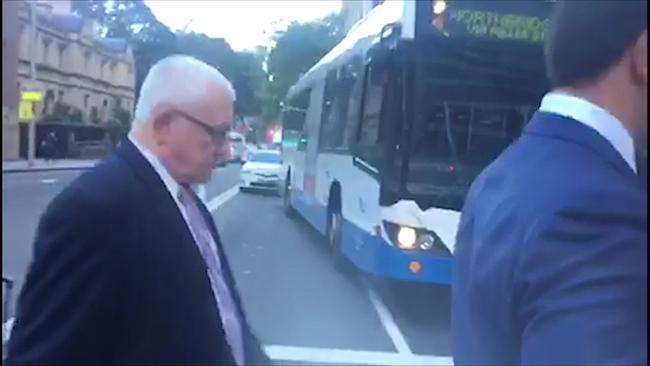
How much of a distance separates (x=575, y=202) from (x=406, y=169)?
774cm

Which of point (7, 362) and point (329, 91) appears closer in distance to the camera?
point (7, 362)

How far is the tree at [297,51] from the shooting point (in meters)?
12.0

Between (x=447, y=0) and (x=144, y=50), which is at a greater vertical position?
(x=447, y=0)

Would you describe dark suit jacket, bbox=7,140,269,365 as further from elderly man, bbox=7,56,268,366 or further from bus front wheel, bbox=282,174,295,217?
bus front wheel, bbox=282,174,295,217

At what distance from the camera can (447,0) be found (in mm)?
8820

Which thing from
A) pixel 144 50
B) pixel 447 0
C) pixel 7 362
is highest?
pixel 447 0

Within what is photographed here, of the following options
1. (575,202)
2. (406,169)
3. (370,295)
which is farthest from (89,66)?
(575,202)

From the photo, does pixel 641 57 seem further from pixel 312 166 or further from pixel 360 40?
pixel 312 166

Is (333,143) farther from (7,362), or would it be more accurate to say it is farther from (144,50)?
(7,362)

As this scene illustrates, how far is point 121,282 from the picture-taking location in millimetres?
2408

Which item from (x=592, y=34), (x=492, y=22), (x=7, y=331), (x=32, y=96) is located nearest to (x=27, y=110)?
(x=32, y=96)

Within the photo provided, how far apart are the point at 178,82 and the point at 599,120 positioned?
1480mm

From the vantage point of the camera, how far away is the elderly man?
2.38m

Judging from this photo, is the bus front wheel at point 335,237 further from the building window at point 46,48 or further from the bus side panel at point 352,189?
the building window at point 46,48
